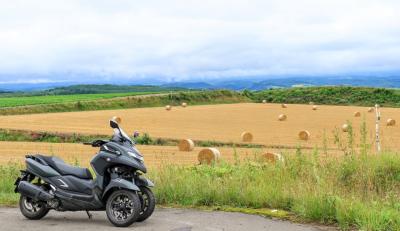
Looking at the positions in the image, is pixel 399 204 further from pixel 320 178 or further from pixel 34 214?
pixel 34 214

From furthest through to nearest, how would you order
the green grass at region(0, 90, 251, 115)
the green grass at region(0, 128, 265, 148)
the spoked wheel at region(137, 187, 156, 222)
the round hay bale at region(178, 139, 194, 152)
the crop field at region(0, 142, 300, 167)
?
the green grass at region(0, 90, 251, 115) < the green grass at region(0, 128, 265, 148) < the round hay bale at region(178, 139, 194, 152) < the crop field at region(0, 142, 300, 167) < the spoked wheel at region(137, 187, 156, 222)

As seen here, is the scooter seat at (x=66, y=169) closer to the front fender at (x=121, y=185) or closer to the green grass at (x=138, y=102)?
the front fender at (x=121, y=185)

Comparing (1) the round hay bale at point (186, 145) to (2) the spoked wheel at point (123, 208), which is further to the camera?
(1) the round hay bale at point (186, 145)

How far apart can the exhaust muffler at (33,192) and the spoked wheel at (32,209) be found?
142 mm

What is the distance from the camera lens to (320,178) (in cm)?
1005

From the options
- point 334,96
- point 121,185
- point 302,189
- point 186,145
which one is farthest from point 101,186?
point 334,96

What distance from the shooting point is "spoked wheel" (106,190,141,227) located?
8.73m

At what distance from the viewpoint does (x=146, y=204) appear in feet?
29.7

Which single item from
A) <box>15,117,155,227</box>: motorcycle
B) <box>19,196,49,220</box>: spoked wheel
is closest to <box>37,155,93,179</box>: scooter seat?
<box>15,117,155,227</box>: motorcycle

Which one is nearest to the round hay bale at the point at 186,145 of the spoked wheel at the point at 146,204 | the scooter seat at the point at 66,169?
the scooter seat at the point at 66,169

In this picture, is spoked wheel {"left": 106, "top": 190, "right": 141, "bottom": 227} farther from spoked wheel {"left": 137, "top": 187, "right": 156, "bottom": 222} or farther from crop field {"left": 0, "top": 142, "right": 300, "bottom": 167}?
crop field {"left": 0, "top": 142, "right": 300, "bottom": 167}

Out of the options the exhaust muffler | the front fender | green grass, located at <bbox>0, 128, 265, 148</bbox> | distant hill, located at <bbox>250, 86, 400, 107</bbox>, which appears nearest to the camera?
the front fender

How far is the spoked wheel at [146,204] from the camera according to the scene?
9016 mm

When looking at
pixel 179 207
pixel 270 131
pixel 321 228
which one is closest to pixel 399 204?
pixel 321 228
